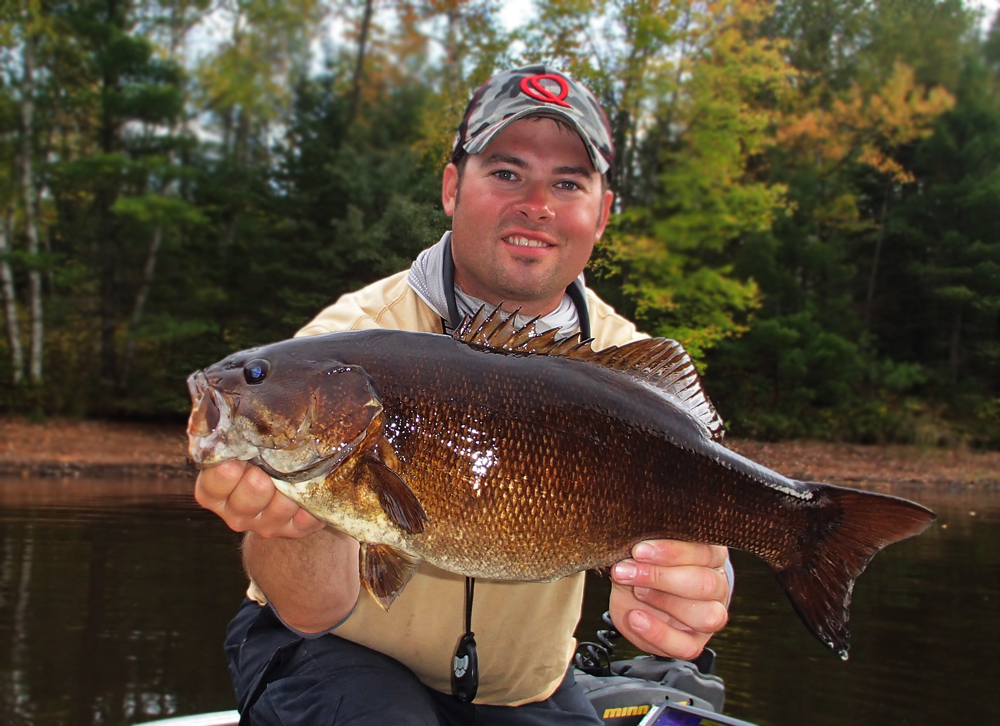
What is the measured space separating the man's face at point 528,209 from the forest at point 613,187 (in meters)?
0.22

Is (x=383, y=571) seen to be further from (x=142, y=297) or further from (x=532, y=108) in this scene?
(x=142, y=297)

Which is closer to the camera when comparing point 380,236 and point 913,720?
point 380,236

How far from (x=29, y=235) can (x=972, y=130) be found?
62.6 feet

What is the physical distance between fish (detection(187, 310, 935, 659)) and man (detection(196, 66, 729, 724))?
0.65 meters

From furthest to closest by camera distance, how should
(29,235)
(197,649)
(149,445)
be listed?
(29,235) → (149,445) → (197,649)

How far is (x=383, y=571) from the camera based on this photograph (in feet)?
5.74

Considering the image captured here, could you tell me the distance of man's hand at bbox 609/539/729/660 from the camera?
191 cm

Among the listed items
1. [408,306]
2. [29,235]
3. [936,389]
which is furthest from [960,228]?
[29,235]

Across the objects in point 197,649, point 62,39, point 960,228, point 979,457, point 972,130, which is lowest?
point 197,649

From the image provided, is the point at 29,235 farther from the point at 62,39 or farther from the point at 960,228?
the point at 960,228

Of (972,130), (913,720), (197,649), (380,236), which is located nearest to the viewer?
(380,236)

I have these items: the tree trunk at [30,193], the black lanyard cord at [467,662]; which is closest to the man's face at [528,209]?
the black lanyard cord at [467,662]

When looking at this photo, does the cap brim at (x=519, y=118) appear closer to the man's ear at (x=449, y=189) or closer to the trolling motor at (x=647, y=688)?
the man's ear at (x=449, y=189)

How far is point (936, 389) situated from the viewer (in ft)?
25.9
